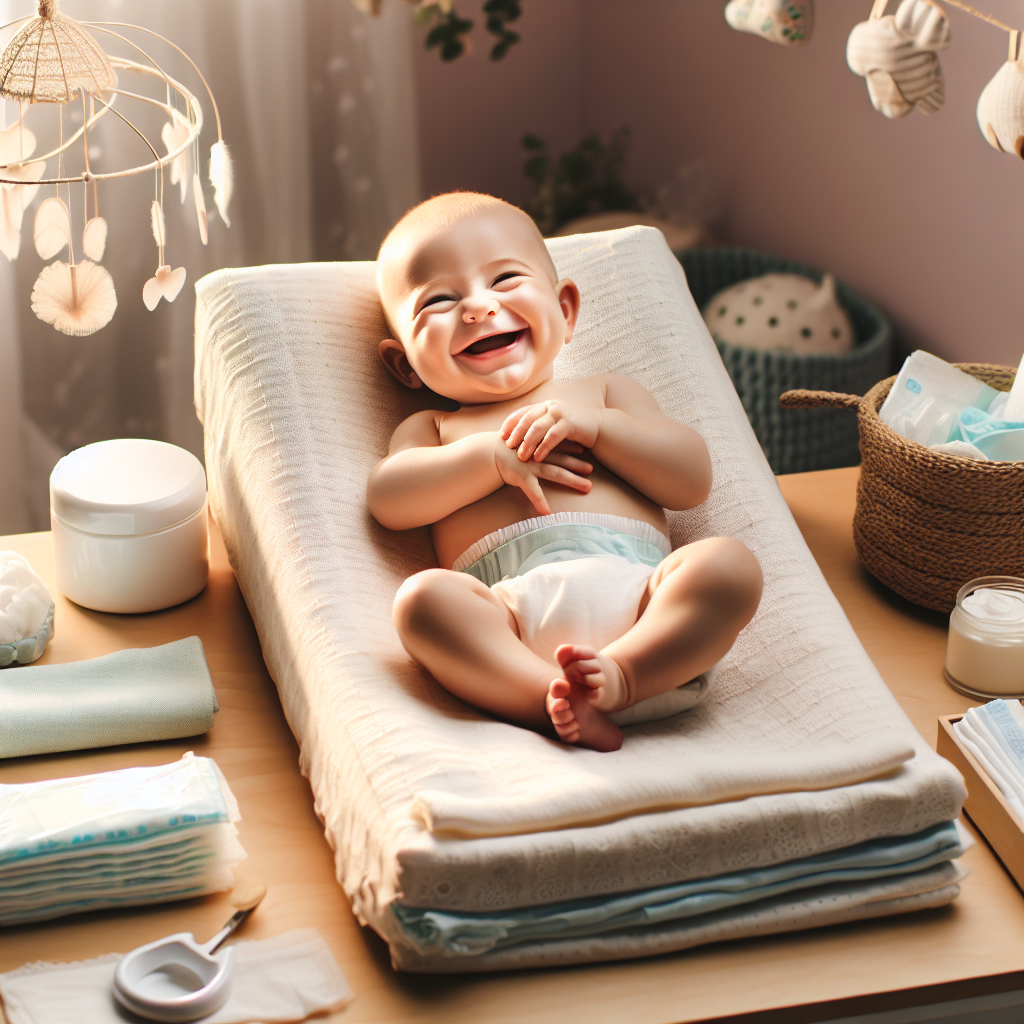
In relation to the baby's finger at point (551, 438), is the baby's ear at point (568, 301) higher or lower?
higher

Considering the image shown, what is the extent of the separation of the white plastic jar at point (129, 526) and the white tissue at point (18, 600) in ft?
0.19

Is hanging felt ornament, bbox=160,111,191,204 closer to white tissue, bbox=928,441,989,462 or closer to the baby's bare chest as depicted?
the baby's bare chest

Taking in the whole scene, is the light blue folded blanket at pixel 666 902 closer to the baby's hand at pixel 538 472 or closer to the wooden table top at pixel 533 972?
the wooden table top at pixel 533 972

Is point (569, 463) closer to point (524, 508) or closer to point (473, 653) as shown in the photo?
point (524, 508)

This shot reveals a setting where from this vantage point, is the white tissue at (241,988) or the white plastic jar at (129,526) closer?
the white tissue at (241,988)

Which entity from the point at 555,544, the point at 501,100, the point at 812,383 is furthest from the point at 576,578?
the point at 501,100

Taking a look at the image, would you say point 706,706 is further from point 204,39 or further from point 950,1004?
point 204,39

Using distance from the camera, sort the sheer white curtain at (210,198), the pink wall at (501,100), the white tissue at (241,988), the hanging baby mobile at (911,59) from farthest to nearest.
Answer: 1. the pink wall at (501,100)
2. the sheer white curtain at (210,198)
3. the hanging baby mobile at (911,59)
4. the white tissue at (241,988)

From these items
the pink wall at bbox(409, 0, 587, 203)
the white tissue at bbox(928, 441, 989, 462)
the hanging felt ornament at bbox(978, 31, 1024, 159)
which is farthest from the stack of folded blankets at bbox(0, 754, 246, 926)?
the pink wall at bbox(409, 0, 587, 203)

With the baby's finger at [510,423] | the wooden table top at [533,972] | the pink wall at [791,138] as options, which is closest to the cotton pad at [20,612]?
the wooden table top at [533,972]

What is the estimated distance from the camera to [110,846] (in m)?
0.88

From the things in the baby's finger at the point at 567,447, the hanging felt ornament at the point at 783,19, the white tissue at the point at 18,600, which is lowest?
the white tissue at the point at 18,600

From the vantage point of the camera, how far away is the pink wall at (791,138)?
6.07ft

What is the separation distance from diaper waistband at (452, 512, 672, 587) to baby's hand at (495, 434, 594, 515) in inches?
1.0
